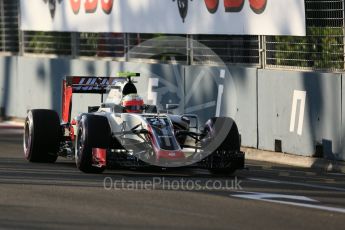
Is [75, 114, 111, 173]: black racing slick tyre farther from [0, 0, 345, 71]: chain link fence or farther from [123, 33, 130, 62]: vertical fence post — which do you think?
[123, 33, 130, 62]: vertical fence post

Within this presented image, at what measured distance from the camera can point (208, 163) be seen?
1573cm

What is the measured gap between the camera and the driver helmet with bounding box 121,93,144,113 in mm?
17281

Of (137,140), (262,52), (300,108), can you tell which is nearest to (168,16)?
(262,52)

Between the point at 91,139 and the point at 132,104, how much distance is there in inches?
62.8

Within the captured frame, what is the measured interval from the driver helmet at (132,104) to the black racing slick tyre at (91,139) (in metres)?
1.17

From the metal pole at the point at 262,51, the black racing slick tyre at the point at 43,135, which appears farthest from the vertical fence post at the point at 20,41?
the black racing slick tyre at the point at 43,135

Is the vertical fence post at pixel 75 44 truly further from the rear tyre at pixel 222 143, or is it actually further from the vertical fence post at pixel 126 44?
the rear tyre at pixel 222 143

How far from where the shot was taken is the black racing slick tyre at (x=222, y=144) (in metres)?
15.9

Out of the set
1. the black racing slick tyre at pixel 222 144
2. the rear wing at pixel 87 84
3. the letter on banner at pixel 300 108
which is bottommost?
the black racing slick tyre at pixel 222 144

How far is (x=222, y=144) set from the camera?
52.9 feet

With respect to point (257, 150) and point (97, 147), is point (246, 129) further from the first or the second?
point (97, 147)

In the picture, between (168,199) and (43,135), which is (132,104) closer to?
(43,135)

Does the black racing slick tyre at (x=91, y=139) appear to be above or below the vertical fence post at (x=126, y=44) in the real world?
below

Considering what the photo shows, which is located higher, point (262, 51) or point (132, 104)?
point (262, 51)
